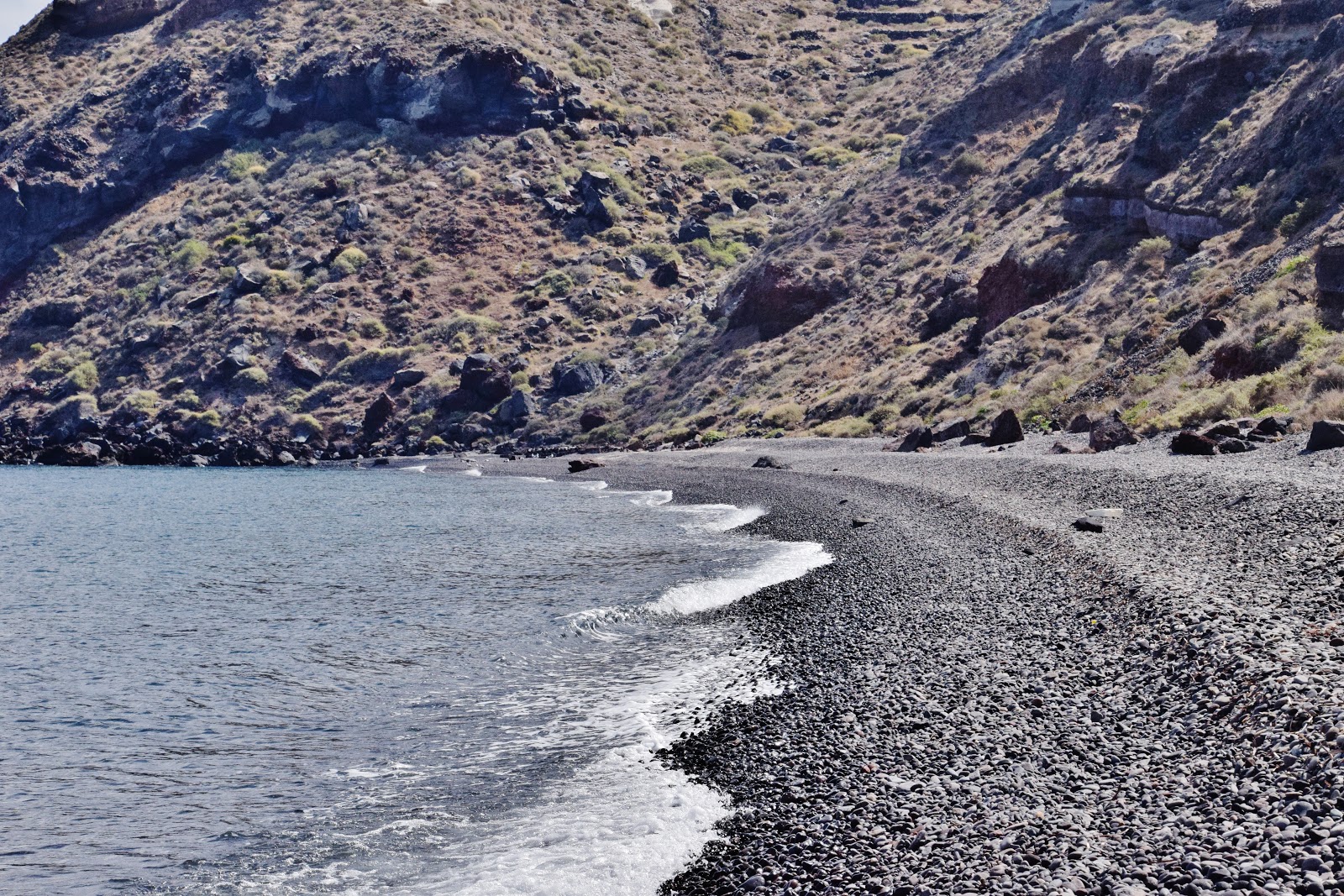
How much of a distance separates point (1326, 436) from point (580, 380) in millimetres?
55636

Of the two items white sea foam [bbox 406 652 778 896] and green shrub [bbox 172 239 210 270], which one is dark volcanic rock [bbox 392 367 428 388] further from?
white sea foam [bbox 406 652 778 896]

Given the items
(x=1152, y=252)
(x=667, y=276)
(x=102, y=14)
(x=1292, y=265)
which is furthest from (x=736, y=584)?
→ (x=102, y=14)

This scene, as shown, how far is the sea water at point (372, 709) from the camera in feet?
24.8

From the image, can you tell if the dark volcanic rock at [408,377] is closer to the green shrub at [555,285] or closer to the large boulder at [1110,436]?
the green shrub at [555,285]

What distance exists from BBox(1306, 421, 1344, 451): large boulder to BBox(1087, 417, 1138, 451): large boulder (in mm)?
6226

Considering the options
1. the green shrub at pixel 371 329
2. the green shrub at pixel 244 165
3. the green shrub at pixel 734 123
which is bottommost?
the green shrub at pixel 371 329

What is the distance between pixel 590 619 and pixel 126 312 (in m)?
84.4

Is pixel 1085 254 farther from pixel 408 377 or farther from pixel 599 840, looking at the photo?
pixel 408 377

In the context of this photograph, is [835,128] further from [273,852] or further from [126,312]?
[273,852]

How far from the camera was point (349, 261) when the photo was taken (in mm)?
83438

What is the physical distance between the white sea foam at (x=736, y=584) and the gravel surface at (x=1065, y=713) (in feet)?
2.22

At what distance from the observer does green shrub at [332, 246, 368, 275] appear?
83.0 m

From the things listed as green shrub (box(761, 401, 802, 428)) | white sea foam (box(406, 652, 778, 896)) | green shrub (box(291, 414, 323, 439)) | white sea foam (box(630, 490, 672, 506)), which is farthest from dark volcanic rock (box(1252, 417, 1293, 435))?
green shrub (box(291, 414, 323, 439))

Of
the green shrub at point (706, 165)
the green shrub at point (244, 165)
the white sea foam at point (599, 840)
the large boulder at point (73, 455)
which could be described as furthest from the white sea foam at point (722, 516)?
the green shrub at point (244, 165)
